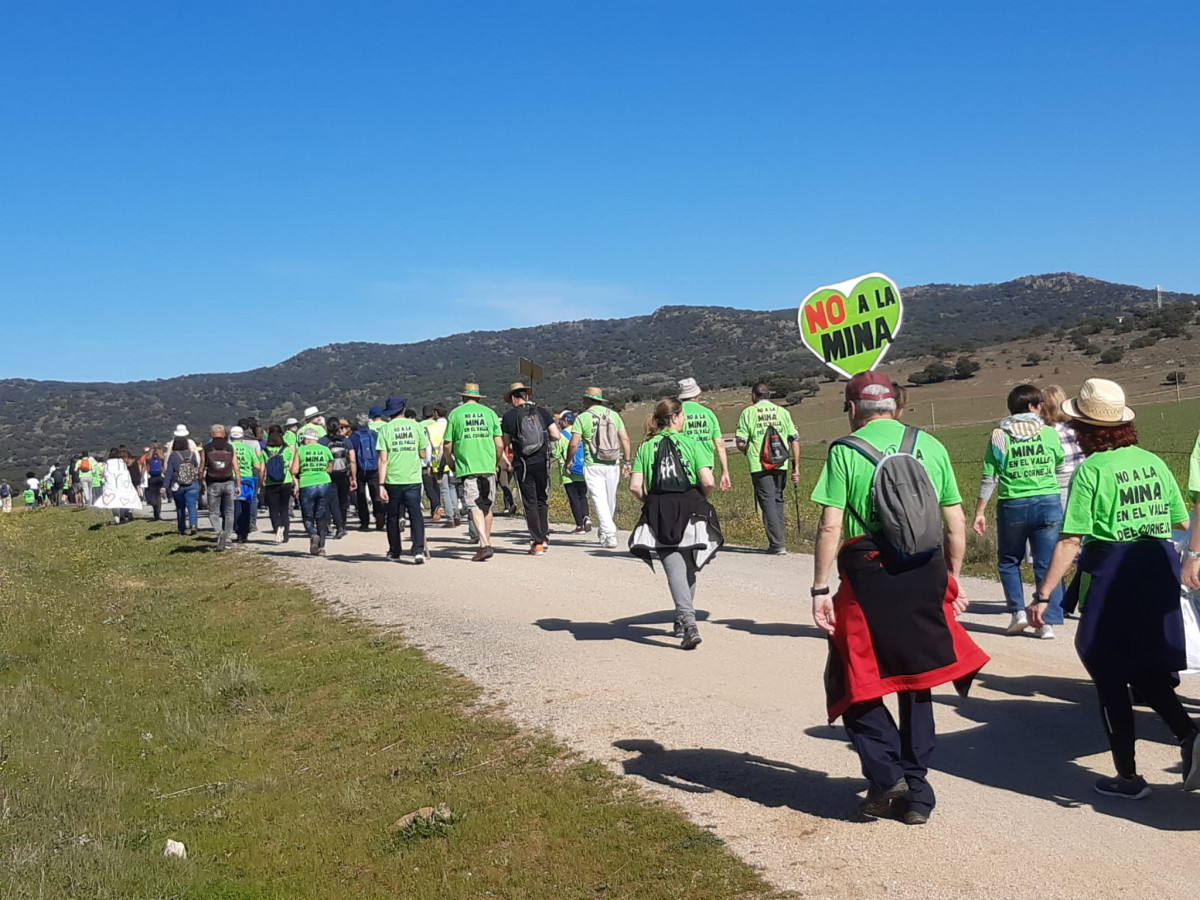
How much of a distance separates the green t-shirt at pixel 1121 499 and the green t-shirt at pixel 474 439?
943 cm

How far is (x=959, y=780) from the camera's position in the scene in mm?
5891

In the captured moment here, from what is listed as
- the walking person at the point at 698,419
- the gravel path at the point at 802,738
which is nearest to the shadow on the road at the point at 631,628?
the gravel path at the point at 802,738

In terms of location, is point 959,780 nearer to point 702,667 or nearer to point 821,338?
point 702,667

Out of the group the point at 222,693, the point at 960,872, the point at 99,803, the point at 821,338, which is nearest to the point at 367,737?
the point at 99,803

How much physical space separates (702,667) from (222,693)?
396 centimetres

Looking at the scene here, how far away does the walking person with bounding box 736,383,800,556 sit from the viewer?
14398 mm

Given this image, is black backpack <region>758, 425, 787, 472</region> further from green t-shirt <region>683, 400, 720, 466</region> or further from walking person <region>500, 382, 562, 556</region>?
walking person <region>500, 382, 562, 556</region>

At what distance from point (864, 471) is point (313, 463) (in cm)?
1274

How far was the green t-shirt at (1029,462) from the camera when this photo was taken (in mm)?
9141

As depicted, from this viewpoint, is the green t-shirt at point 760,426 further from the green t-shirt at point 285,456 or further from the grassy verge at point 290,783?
the green t-shirt at point 285,456

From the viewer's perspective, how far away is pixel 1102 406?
5.68m

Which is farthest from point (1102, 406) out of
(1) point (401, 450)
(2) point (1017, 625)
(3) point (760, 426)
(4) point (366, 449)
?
(4) point (366, 449)

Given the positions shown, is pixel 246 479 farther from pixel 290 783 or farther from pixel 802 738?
pixel 802 738

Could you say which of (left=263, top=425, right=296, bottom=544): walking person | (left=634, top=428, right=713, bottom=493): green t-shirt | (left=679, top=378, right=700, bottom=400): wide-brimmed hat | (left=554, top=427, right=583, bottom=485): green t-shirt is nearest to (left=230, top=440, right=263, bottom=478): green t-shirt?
(left=263, top=425, right=296, bottom=544): walking person
